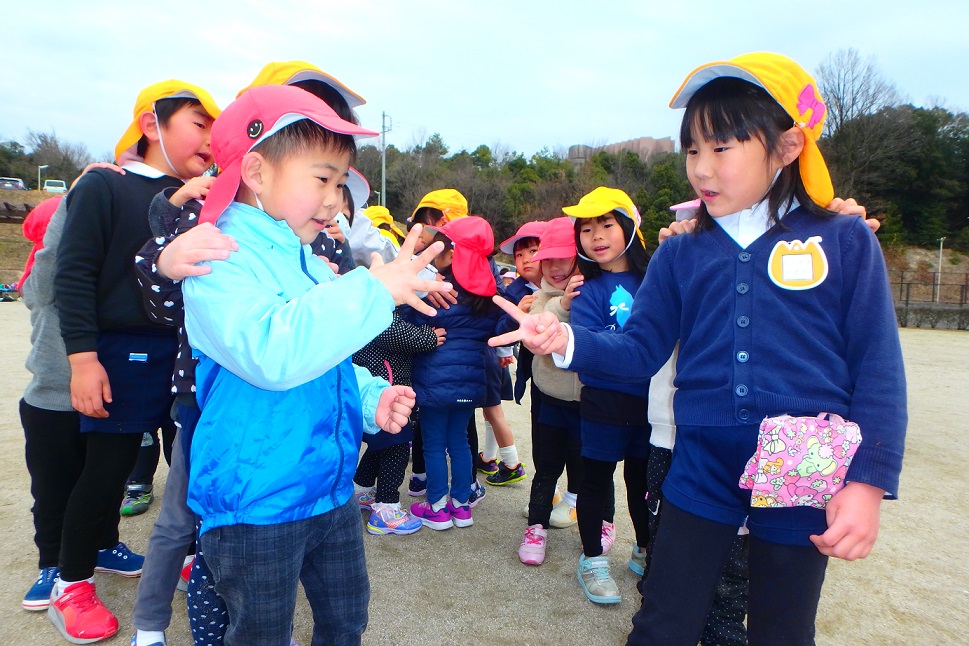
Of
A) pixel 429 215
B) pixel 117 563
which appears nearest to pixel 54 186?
pixel 429 215

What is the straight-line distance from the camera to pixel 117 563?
2.39 m

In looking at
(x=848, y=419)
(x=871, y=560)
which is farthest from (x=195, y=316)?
(x=871, y=560)

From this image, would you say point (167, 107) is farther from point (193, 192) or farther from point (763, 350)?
point (763, 350)

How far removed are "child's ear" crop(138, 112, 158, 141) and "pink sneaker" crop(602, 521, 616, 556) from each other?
2487 mm

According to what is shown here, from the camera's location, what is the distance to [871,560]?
2.71 metres

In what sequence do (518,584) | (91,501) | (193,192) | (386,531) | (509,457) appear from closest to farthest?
(193,192) < (91,501) < (518,584) < (386,531) < (509,457)

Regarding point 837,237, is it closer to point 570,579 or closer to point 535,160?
point 570,579

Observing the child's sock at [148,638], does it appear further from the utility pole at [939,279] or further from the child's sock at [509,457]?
the utility pole at [939,279]

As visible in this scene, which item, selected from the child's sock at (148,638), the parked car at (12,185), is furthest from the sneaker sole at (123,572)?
the parked car at (12,185)

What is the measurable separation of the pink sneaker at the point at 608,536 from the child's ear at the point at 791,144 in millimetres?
1896

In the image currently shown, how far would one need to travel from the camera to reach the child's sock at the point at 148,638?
1871mm

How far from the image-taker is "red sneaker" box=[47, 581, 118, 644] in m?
1.96

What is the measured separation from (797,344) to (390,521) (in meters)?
2.20

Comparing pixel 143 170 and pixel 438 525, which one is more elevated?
pixel 143 170
